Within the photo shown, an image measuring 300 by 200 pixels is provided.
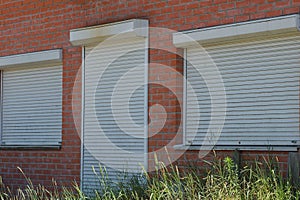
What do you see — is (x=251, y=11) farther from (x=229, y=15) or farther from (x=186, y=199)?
(x=186, y=199)

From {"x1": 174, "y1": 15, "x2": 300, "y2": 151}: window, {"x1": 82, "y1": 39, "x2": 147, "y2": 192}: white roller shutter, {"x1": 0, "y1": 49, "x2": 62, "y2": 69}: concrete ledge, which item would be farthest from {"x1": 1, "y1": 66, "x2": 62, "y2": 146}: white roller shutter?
{"x1": 174, "y1": 15, "x2": 300, "y2": 151}: window

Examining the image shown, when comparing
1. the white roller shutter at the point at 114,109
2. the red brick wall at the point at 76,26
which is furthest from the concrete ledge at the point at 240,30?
the white roller shutter at the point at 114,109

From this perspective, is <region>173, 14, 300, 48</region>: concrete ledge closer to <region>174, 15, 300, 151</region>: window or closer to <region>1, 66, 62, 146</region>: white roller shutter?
<region>174, 15, 300, 151</region>: window

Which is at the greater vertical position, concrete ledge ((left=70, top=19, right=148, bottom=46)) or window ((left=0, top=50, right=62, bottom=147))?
concrete ledge ((left=70, top=19, right=148, bottom=46))

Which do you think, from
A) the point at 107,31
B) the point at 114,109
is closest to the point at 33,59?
the point at 107,31

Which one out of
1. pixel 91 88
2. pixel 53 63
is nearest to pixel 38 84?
pixel 53 63

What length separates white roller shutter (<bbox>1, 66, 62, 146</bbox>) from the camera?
13.8 m

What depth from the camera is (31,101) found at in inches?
565

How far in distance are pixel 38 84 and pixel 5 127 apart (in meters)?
1.35

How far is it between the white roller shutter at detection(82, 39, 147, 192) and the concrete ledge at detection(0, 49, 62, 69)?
790mm

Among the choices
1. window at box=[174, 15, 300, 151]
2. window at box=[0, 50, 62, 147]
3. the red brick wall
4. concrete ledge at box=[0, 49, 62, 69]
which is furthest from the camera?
window at box=[0, 50, 62, 147]

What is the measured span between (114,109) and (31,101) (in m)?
2.54

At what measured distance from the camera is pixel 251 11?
408 inches

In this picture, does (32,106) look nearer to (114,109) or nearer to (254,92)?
(114,109)
